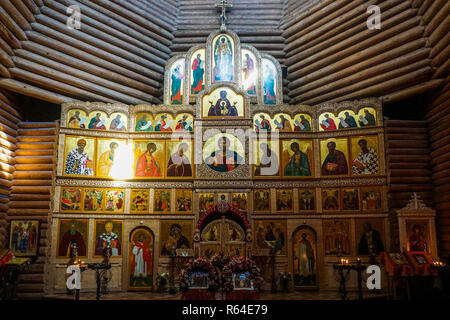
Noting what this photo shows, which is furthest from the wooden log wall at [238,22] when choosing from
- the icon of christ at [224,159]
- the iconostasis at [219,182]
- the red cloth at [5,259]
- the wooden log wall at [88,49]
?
the red cloth at [5,259]

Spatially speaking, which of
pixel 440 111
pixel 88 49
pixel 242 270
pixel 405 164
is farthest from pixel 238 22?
pixel 242 270

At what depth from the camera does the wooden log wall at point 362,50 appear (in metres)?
16.4

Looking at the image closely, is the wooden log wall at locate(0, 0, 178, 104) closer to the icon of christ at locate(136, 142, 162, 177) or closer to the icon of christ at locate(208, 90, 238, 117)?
the icon of christ at locate(136, 142, 162, 177)

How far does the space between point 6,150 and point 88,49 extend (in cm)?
532

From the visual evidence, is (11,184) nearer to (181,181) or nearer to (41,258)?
(41,258)

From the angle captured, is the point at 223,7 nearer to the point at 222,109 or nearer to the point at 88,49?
the point at 222,109

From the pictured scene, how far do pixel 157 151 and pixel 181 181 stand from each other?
165 cm

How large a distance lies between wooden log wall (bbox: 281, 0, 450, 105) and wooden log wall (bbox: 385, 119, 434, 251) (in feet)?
4.68

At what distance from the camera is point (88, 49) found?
1852cm

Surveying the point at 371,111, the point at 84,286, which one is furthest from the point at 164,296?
the point at 371,111

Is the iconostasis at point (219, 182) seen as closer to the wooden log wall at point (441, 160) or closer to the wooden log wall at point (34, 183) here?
the wooden log wall at point (34, 183)

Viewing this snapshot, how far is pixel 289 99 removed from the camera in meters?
21.8

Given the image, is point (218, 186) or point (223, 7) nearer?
point (218, 186)

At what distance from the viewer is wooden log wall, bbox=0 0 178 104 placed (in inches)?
659
